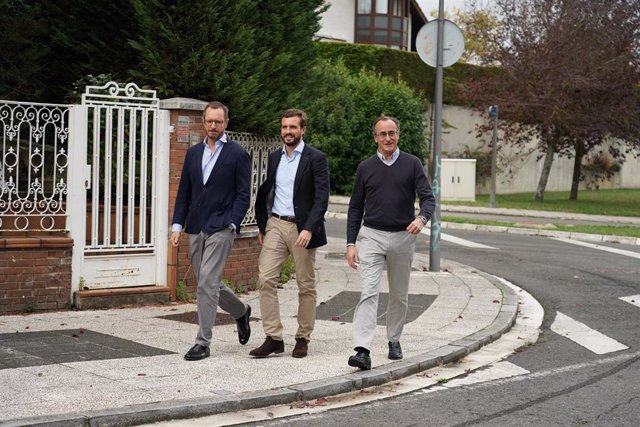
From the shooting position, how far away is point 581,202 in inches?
1372

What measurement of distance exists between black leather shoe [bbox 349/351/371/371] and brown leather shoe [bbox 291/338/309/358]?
61 cm

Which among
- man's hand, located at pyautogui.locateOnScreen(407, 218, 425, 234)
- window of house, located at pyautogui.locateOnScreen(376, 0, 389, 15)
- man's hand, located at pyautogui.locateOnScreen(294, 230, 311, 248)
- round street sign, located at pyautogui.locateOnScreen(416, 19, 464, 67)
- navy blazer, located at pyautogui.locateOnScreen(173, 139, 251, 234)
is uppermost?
window of house, located at pyautogui.locateOnScreen(376, 0, 389, 15)

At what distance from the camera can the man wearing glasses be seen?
7.75 meters

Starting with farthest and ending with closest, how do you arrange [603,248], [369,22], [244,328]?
[369,22] < [603,248] < [244,328]

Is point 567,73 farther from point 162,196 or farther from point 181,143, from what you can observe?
point 162,196

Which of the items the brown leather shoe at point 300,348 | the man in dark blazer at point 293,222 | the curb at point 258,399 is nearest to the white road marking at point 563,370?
the curb at point 258,399

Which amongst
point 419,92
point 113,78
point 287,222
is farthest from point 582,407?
point 419,92

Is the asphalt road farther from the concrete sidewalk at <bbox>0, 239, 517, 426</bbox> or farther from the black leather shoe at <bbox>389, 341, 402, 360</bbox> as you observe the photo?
the black leather shoe at <bbox>389, 341, 402, 360</bbox>

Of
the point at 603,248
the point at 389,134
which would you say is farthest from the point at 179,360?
the point at 603,248

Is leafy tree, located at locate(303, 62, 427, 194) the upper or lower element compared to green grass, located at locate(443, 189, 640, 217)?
upper

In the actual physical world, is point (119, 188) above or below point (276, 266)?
above

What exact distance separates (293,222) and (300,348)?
992 millimetres

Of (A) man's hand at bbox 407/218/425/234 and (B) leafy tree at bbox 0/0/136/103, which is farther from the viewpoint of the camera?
(B) leafy tree at bbox 0/0/136/103

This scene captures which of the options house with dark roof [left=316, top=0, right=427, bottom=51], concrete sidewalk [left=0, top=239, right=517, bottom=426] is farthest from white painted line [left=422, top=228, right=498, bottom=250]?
house with dark roof [left=316, top=0, right=427, bottom=51]
